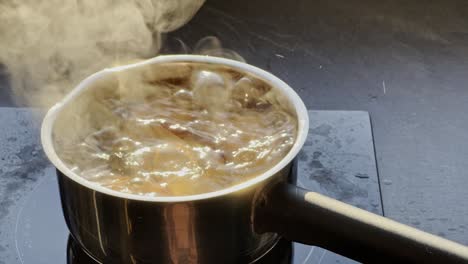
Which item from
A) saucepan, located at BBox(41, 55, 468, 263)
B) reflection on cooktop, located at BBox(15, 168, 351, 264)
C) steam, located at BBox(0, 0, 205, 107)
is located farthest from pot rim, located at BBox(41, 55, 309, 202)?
steam, located at BBox(0, 0, 205, 107)

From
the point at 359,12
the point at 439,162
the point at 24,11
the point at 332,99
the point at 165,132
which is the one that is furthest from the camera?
the point at 359,12

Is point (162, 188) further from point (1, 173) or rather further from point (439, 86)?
point (439, 86)

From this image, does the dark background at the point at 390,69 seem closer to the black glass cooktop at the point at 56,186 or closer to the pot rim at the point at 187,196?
the black glass cooktop at the point at 56,186

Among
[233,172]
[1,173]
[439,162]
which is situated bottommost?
[439,162]

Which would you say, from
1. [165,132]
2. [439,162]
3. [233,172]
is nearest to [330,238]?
[233,172]

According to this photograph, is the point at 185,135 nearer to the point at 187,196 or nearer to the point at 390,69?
the point at 187,196

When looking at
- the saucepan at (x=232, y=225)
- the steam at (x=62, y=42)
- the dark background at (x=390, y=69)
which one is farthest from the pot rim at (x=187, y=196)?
the steam at (x=62, y=42)

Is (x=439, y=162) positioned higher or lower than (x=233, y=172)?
lower
